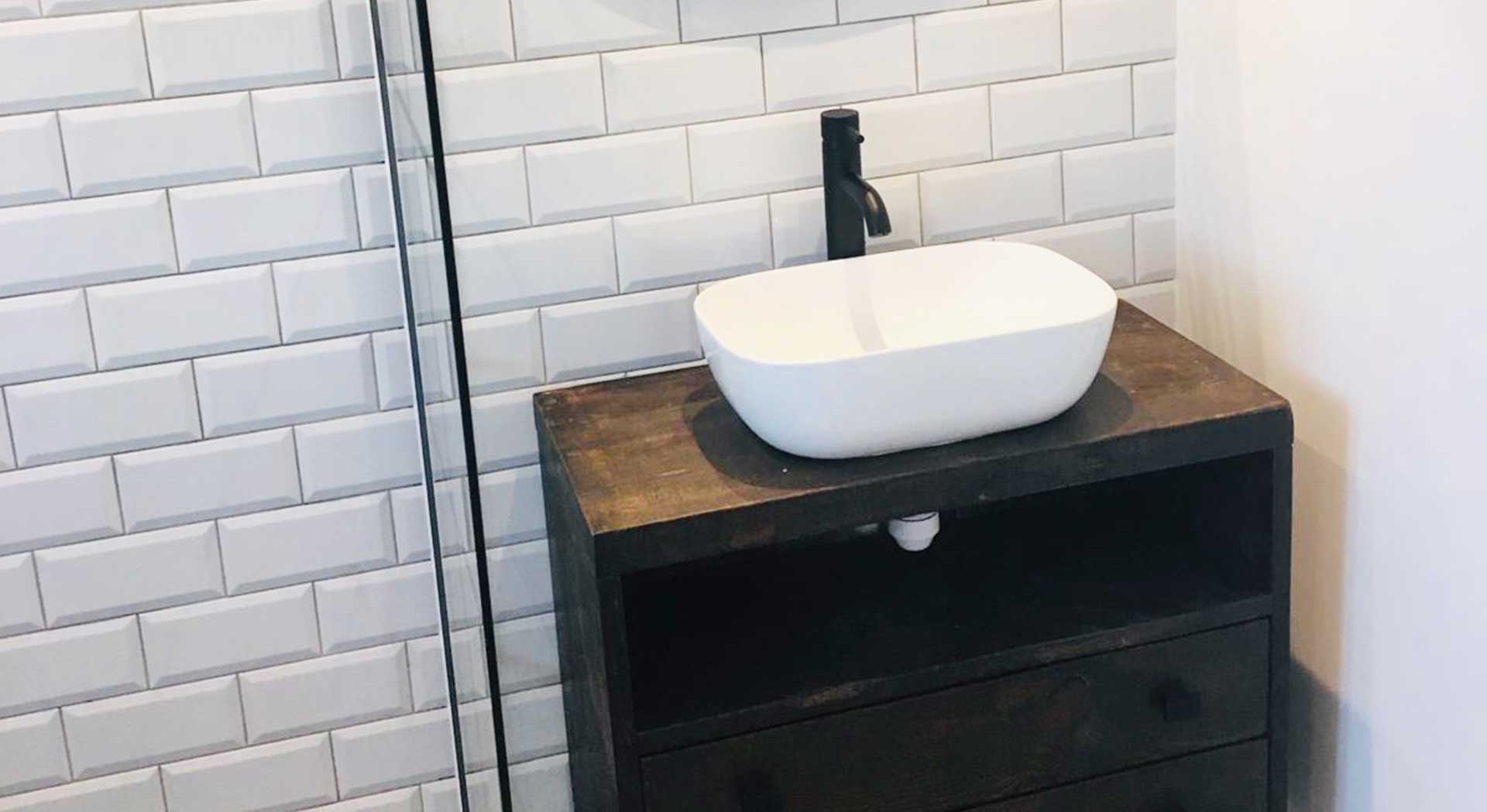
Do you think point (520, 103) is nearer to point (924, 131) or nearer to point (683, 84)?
point (683, 84)

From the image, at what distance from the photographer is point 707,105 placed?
1.96 metres

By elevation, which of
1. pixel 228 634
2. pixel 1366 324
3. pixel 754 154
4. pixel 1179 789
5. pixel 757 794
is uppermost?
pixel 754 154

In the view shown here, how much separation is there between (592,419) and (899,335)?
38 cm

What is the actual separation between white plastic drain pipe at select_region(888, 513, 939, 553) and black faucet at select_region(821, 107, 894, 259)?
33 centimetres

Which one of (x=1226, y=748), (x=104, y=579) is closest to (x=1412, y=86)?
(x=1226, y=748)

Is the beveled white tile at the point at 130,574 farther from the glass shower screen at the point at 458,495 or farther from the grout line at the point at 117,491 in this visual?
the glass shower screen at the point at 458,495

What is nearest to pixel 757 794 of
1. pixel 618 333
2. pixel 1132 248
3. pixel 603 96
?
pixel 618 333

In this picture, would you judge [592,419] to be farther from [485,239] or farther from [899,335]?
[899,335]

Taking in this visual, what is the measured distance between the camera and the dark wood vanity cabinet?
1.67 m

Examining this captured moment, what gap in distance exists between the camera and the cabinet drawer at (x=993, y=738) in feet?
5.60

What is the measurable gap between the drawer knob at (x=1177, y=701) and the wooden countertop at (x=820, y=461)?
0.26m

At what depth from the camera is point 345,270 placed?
1.91 meters

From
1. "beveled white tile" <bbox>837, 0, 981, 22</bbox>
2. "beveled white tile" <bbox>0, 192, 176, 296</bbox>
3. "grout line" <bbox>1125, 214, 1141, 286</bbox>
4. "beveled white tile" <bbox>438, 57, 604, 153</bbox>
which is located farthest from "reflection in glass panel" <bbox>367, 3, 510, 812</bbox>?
"grout line" <bbox>1125, 214, 1141, 286</bbox>

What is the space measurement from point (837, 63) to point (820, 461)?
0.55m
